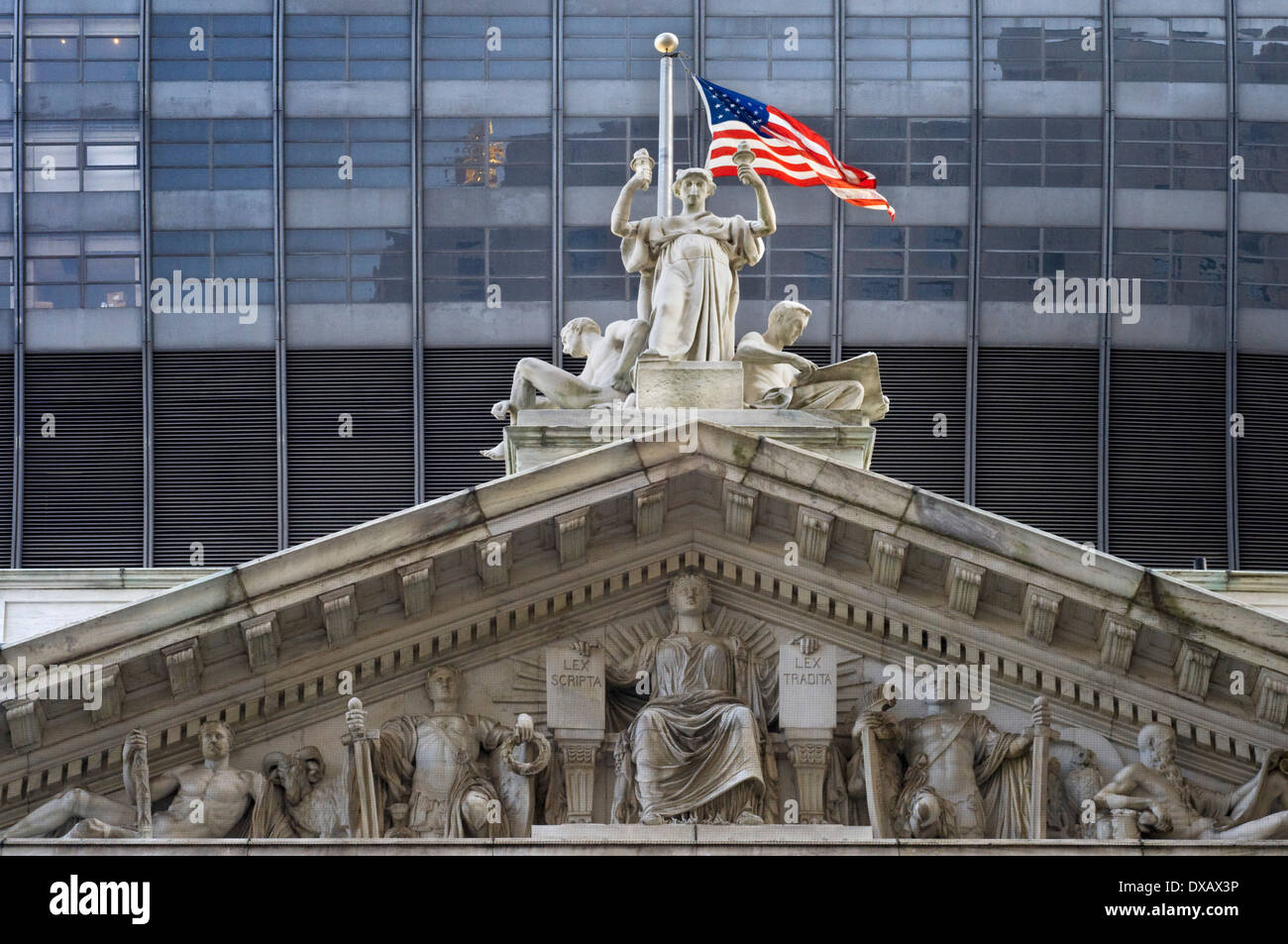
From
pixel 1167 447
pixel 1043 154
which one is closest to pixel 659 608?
pixel 1167 447

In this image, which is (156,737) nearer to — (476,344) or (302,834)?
(302,834)

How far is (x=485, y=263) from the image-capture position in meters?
59.3

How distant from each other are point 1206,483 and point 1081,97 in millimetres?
6910

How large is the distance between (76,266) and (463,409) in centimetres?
718

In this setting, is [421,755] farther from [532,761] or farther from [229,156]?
[229,156]

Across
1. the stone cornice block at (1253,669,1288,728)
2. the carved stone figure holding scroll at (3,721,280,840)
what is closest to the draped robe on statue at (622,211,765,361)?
the carved stone figure holding scroll at (3,721,280,840)

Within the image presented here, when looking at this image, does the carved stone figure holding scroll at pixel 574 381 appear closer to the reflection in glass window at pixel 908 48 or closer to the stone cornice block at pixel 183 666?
the stone cornice block at pixel 183 666

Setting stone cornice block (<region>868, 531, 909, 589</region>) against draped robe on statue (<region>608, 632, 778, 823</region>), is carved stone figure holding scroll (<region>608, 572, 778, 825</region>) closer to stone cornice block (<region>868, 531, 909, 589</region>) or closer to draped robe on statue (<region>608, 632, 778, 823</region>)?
draped robe on statue (<region>608, 632, 778, 823</region>)

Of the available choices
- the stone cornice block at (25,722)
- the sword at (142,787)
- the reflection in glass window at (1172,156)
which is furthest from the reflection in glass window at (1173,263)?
the stone cornice block at (25,722)

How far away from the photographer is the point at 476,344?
5922 centimetres

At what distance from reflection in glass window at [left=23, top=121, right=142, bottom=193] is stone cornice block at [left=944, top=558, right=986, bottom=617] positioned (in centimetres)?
2809

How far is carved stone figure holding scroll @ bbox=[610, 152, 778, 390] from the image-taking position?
39.2m

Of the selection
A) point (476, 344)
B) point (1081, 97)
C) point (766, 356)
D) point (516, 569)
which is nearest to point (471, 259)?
point (476, 344)

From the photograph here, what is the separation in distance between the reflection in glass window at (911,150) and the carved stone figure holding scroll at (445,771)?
1029 inches
